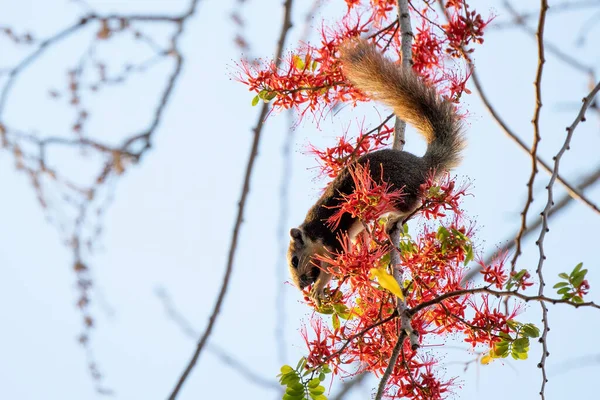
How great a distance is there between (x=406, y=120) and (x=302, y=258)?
3.60 ft

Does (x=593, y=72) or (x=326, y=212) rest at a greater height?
(x=593, y=72)

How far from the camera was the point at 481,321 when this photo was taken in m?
3.03

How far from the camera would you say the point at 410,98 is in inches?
160

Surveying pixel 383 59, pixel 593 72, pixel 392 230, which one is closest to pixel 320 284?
pixel 392 230

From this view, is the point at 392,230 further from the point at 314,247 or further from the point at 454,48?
the point at 314,247

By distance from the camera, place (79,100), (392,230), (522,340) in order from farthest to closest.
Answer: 1. (79,100)
2. (392,230)
3. (522,340)

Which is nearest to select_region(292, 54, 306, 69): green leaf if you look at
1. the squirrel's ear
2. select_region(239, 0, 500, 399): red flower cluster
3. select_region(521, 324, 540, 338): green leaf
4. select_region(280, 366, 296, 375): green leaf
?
select_region(239, 0, 500, 399): red flower cluster

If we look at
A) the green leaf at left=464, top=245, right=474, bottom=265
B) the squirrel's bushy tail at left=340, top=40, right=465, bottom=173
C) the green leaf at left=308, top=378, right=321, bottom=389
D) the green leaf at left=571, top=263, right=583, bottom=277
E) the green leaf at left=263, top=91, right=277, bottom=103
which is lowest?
the green leaf at left=308, top=378, right=321, bottom=389

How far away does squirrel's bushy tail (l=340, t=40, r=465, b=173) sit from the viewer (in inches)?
148

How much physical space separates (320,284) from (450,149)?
43.1 inches

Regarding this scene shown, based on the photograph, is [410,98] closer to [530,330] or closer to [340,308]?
[340,308]

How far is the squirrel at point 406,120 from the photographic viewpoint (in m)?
3.80

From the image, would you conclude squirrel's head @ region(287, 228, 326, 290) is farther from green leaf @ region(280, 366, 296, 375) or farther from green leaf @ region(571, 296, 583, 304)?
green leaf @ region(571, 296, 583, 304)

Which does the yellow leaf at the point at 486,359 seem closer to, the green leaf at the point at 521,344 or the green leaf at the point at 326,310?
the green leaf at the point at 521,344
